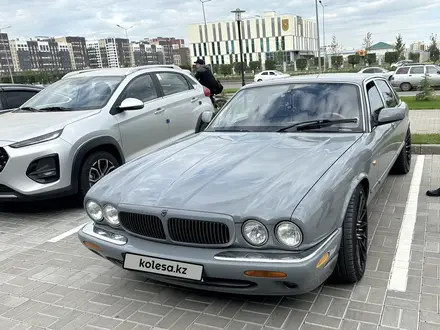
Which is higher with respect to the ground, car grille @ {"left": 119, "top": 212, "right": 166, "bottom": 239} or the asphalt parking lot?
car grille @ {"left": 119, "top": 212, "right": 166, "bottom": 239}

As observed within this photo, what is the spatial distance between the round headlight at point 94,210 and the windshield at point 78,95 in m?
2.87

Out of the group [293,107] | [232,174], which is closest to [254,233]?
[232,174]

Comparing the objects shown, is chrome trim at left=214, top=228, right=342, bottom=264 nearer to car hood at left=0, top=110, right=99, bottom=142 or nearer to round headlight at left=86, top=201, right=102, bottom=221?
round headlight at left=86, top=201, right=102, bottom=221

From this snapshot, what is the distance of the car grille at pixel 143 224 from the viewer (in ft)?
9.66

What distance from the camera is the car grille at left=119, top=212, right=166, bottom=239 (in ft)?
9.66

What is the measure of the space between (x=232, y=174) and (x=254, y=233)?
2.05 feet

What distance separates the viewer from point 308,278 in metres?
2.63

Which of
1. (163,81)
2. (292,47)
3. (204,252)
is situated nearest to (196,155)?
(204,252)

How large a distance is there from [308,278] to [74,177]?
3.66 m

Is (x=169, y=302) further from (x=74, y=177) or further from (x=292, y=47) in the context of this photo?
(x=292, y=47)

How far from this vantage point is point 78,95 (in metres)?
6.25

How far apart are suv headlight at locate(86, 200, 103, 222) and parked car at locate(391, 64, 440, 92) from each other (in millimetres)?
23726

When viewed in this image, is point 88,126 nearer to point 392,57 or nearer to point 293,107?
point 293,107

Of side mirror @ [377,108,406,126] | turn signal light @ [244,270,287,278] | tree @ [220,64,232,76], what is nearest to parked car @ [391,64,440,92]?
side mirror @ [377,108,406,126]
